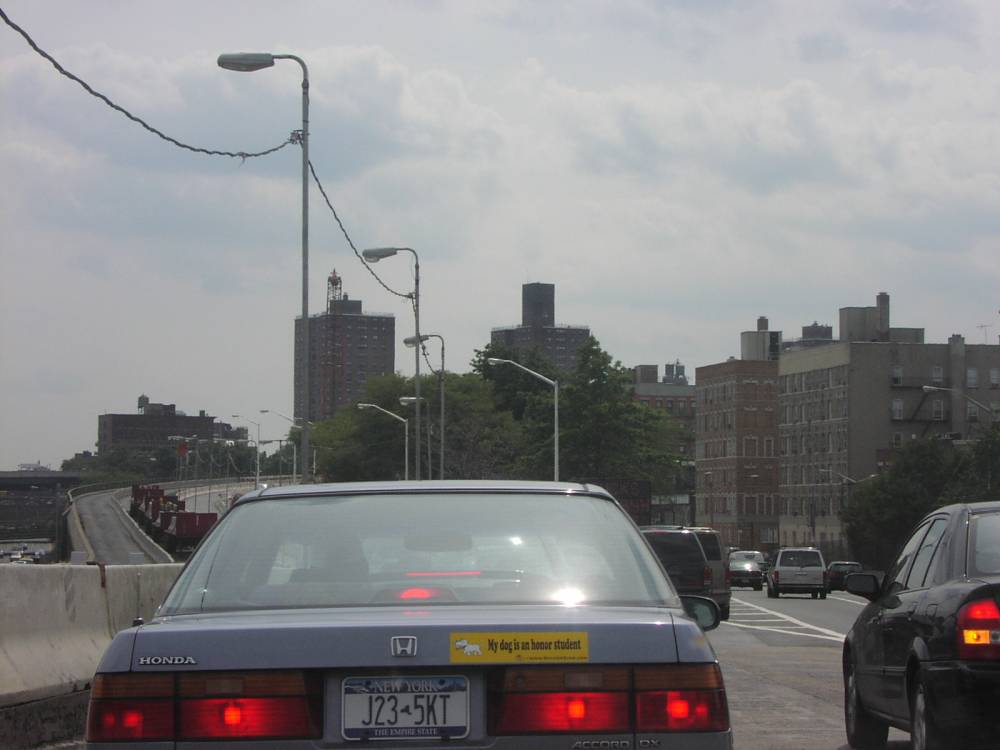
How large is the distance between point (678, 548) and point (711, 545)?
476 centimetres

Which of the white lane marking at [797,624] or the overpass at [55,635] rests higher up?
the overpass at [55,635]

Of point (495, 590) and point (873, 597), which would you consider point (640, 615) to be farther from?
point (873, 597)

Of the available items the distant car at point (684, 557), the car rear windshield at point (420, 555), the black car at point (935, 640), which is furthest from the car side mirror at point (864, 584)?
the distant car at point (684, 557)

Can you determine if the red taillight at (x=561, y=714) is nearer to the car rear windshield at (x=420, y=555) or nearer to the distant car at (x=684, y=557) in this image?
the car rear windshield at (x=420, y=555)

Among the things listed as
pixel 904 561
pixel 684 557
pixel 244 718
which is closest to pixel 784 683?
pixel 904 561

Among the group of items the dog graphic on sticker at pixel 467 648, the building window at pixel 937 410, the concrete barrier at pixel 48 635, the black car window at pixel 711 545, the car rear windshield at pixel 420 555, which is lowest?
the black car window at pixel 711 545

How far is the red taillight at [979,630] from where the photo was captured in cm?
785

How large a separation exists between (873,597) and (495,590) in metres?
6.05

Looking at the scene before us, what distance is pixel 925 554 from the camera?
9.62 m

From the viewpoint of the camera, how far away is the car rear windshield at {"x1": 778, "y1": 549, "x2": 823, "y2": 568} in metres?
53.7

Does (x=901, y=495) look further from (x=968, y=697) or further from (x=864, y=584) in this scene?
(x=968, y=697)

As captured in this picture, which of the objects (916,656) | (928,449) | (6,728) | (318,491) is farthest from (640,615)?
(928,449)

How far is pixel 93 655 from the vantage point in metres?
11.9

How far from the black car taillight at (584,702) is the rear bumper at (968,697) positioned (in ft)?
12.4
